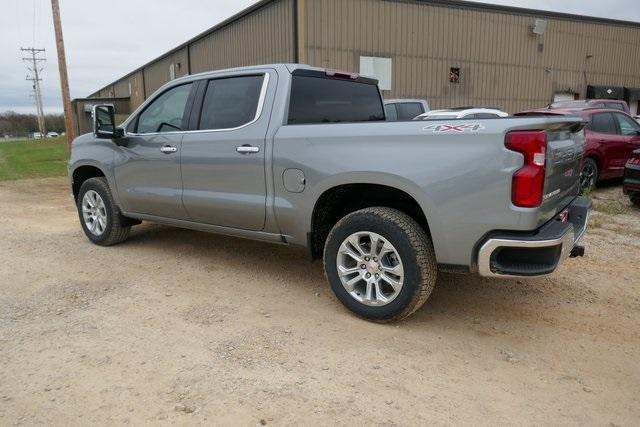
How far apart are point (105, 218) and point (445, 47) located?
661 inches

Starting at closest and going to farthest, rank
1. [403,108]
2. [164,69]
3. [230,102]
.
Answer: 1. [230,102]
2. [403,108]
3. [164,69]

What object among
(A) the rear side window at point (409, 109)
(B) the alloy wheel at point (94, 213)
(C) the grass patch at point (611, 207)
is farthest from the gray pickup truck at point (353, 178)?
(A) the rear side window at point (409, 109)

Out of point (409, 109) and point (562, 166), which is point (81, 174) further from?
point (409, 109)

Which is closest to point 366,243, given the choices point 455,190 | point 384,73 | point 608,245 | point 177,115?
point 455,190

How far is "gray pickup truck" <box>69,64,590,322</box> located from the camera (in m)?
3.04

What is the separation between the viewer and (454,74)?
65.7 ft

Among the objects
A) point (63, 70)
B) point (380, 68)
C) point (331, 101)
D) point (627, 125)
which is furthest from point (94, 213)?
point (380, 68)

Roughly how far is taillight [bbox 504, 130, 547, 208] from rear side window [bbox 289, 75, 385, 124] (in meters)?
1.81

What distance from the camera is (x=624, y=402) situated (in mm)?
2701

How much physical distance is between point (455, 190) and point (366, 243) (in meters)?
0.81

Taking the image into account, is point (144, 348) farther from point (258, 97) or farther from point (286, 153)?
point (258, 97)

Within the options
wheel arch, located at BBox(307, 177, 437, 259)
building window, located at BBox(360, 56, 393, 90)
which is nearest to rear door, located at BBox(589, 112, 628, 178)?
wheel arch, located at BBox(307, 177, 437, 259)

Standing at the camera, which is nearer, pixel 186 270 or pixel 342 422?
pixel 342 422

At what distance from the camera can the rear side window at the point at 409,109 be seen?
1078cm
